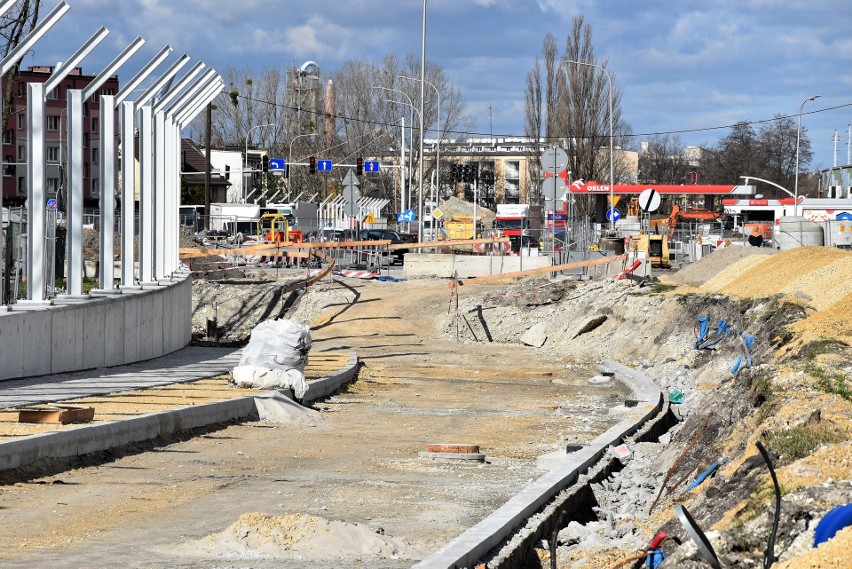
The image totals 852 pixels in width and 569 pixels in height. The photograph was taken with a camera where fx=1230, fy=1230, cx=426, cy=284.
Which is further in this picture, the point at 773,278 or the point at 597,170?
the point at 597,170

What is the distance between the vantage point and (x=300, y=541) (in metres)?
7.86

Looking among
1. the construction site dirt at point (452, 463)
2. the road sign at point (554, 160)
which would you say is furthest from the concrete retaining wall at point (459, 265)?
the construction site dirt at point (452, 463)

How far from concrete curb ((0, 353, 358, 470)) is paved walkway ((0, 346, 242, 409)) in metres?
1.76

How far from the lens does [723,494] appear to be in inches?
311

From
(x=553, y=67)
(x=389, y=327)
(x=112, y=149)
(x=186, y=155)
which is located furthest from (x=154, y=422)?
(x=186, y=155)

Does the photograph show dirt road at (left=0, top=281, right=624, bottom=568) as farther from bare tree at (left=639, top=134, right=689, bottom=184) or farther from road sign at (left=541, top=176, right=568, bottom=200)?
bare tree at (left=639, top=134, right=689, bottom=184)

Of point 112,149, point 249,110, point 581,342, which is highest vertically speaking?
point 249,110

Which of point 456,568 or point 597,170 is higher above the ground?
point 597,170

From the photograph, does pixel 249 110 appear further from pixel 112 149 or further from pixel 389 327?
pixel 112 149

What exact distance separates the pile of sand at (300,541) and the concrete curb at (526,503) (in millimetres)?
475

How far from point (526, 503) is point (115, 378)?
9722 millimetres

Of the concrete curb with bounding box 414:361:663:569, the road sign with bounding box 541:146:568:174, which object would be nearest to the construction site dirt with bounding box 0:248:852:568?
the concrete curb with bounding box 414:361:663:569

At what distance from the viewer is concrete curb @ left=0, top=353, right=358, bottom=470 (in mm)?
10423

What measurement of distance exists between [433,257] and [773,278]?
1851 centimetres
